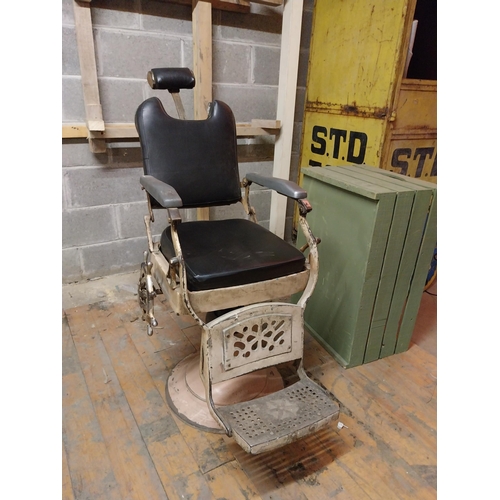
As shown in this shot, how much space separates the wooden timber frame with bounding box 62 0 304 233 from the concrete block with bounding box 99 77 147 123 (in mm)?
89

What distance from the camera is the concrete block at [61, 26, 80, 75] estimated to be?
196 cm

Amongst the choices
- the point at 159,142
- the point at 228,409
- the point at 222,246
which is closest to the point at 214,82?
the point at 159,142

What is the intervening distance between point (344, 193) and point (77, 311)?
150 cm

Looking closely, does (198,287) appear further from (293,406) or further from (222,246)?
(293,406)

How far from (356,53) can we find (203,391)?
1.95 metres

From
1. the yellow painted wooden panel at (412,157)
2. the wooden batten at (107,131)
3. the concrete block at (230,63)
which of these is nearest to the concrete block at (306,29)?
the concrete block at (230,63)

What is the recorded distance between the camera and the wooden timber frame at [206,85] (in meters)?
1.96

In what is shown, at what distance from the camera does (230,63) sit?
7.86 feet

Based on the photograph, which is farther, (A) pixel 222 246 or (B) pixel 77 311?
(B) pixel 77 311

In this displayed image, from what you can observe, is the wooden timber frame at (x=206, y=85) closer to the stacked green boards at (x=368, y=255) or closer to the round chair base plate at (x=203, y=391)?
the stacked green boards at (x=368, y=255)

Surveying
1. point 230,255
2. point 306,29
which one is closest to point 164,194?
point 230,255

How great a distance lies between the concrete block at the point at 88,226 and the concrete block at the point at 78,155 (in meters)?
0.26

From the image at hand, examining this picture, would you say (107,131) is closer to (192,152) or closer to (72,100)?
(72,100)

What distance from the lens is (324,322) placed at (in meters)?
1.89
